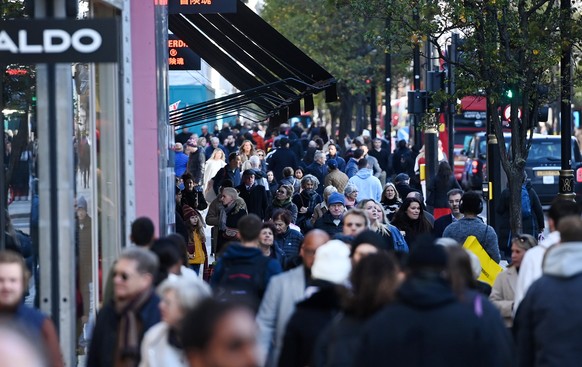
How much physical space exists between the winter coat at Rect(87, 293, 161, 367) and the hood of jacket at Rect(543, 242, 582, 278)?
7.13 feet

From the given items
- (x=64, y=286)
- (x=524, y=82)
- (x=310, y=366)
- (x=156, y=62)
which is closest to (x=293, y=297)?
(x=310, y=366)

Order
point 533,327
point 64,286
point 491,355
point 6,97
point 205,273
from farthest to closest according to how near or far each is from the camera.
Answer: point 205,273 < point 6,97 < point 64,286 < point 533,327 < point 491,355

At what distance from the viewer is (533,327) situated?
790cm

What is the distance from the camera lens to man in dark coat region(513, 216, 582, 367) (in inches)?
302

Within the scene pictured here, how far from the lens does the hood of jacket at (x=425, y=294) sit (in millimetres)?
6223

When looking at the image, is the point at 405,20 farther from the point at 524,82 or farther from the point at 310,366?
the point at 310,366

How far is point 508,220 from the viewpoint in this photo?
17.9 m

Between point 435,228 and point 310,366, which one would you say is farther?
point 435,228

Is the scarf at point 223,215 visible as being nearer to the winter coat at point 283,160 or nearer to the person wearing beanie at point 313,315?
the person wearing beanie at point 313,315

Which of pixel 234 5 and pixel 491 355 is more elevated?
pixel 234 5

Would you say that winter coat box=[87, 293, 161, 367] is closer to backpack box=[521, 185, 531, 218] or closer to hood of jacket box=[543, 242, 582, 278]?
hood of jacket box=[543, 242, 582, 278]

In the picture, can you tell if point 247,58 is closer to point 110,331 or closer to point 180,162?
point 180,162

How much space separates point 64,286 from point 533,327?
303cm

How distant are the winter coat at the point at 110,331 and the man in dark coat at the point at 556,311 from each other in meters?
2.09
